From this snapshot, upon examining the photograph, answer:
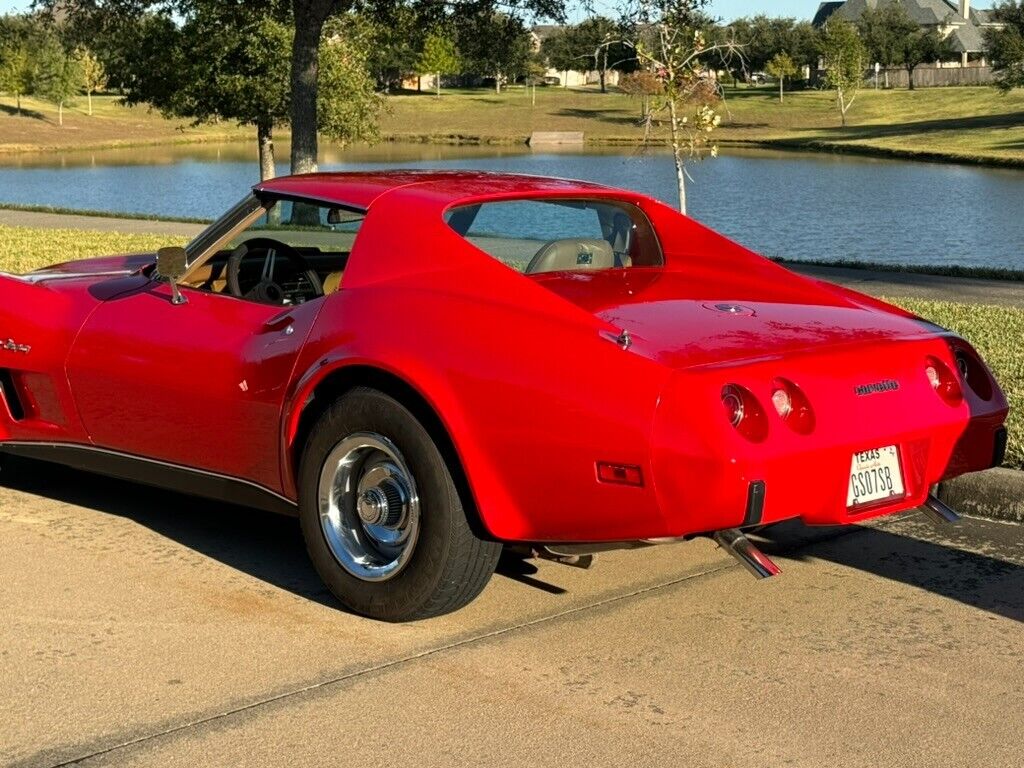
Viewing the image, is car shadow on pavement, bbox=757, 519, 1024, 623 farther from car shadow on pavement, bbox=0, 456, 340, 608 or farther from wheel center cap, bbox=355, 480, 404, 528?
car shadow on pavement, bbox=0, 456, 340, 608

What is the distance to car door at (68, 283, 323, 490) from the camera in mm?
4902

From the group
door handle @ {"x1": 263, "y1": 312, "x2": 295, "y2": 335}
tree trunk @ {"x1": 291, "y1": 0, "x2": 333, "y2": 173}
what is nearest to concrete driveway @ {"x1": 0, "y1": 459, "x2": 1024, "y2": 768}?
door handle @ {"x1": 263, "y1": 312, "x2": 295, "y2": 335}

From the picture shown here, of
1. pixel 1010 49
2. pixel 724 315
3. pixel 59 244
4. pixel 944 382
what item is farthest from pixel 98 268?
pixel 1010 49

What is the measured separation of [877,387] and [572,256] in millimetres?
1268

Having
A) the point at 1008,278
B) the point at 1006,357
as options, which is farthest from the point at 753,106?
the point at 1006,357

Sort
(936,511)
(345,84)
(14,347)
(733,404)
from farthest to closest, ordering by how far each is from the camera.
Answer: (345,84) < (14,347) < (936,511) < (733,404)

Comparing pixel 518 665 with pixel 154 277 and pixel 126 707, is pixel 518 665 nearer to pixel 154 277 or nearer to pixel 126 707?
pixel 126 707

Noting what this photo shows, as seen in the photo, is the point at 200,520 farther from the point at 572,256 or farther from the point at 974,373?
the point at 974,373

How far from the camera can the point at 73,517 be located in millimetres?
5922

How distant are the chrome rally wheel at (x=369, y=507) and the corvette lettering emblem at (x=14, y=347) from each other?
170 centimetres

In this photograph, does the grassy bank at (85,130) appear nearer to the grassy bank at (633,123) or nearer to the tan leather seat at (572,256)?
the grassy bank at (633,123)

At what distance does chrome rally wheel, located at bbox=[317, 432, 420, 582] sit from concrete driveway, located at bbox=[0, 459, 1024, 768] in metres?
0.21

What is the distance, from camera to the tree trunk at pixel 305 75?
67.3 feet

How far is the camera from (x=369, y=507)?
4.60 metres
